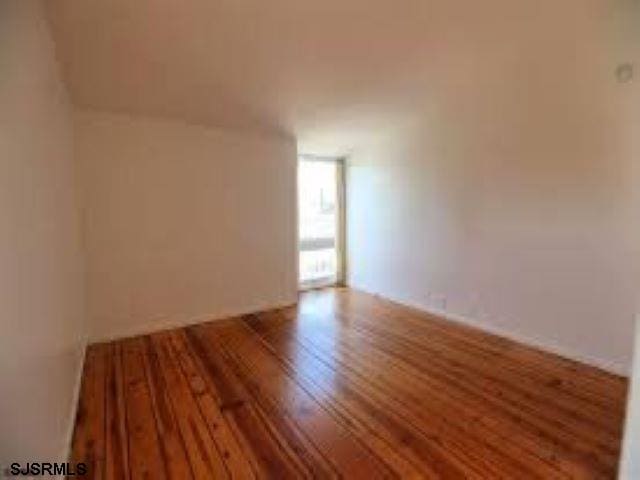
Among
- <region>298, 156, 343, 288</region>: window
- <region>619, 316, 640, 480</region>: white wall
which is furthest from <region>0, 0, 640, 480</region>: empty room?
<region>298, 156, 343, 288</region>: window

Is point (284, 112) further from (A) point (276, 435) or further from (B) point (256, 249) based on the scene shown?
(A) point (276, 435)

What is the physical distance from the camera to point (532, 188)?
3072 millimetres

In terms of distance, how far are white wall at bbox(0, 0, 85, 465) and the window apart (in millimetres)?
3273

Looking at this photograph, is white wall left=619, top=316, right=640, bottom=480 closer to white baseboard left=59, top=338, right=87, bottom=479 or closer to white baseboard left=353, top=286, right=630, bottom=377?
white baseboard left=353, top=286, right=630, bottom=377

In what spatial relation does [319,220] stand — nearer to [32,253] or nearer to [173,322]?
[173,322]

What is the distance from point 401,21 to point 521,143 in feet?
5.09

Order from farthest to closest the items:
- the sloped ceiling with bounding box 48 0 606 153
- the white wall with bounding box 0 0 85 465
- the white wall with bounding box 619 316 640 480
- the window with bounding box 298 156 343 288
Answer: the window with bounding box 298 156 343 288, the sloped ceiling with bounding box 48 0 606 153, the white wall with bounding box 619 316 640 480, the white wall with bounding box 0 0 85 465

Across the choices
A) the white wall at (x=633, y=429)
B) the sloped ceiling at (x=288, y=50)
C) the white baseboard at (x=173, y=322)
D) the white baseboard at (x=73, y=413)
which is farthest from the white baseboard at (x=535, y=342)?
the white baseboard at (x=73, y=413)

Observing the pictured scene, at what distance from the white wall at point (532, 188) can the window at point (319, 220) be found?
4.10ft

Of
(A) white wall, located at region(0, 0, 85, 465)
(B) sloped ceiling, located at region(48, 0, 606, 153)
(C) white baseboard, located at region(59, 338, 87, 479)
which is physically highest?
(B) sloped ceiling, located at region(48, 0, 606, 153)

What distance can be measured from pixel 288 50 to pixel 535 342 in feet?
9.84

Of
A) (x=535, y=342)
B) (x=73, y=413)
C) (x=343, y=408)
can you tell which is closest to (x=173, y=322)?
(x=73, y=413)

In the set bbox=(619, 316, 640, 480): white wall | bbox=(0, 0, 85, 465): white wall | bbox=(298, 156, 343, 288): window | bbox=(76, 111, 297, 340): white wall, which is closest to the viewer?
bbox=(0, 0, 85, 465): white wall

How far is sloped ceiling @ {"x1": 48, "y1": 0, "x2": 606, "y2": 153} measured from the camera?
206cm
